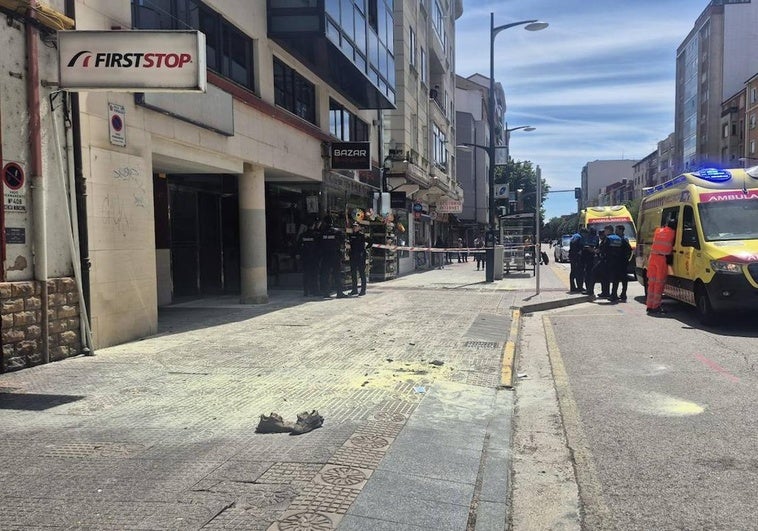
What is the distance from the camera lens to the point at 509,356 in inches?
302

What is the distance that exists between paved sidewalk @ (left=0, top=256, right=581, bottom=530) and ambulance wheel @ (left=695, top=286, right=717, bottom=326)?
12.7 feet

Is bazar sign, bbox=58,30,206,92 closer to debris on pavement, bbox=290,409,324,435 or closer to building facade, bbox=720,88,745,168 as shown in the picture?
debris on pavement, bbox=290,409,324,435

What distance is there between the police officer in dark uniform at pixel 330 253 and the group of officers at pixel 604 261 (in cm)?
637

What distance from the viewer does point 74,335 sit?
7.29 metres

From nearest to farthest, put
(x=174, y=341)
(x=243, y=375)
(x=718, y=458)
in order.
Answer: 1. (x=718, y=458)
2. (x=243, y=375)
3. (x=174, y=341)

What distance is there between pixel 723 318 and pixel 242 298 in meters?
9.68

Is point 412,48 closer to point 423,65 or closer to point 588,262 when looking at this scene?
point 423,65

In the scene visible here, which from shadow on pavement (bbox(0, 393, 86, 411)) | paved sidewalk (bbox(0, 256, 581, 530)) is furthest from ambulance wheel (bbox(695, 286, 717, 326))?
shadow on pavement (bbox(0, 393, 86, 411))

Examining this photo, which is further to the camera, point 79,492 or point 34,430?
point 34,430

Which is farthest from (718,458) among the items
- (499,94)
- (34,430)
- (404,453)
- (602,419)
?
(499,94)

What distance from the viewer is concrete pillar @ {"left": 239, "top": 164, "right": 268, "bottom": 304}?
41.1ft

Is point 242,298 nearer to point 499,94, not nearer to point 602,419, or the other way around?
point 602,419

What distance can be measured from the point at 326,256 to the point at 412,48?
1482 cm

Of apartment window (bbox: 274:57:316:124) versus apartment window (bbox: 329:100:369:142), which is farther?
apartment window (bbox: 329:100:369:142)
